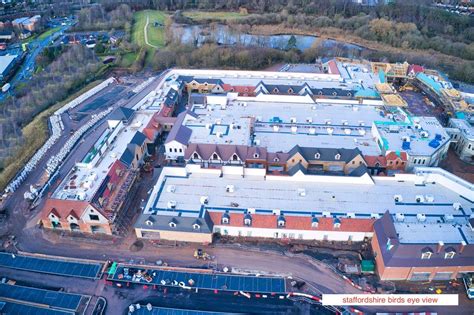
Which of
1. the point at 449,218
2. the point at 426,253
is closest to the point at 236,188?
the point at 426,253

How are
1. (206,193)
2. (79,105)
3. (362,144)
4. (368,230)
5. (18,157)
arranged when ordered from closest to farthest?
(368,230) → (206,193) → (362,144) → (18,157) → (79,105)

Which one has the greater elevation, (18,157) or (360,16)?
(360,16)

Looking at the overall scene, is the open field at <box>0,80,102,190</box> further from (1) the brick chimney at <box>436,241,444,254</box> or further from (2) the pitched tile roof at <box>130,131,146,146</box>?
(1) the brick chimney at <box>436,241,444,254</box>

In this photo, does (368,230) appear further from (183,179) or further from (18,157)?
(18,157)

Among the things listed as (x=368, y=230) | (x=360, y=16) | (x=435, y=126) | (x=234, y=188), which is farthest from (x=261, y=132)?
(x=360, y=16)

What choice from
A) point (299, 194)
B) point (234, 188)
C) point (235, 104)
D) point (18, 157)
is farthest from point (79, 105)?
point (299, 194)

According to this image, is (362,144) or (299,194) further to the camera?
(362,144)

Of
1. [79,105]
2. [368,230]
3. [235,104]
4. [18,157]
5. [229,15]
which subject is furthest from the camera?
[229,15]
